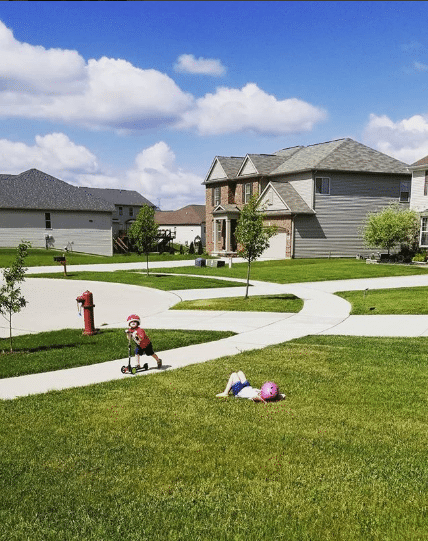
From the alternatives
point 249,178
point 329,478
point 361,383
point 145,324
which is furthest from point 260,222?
point 249,178

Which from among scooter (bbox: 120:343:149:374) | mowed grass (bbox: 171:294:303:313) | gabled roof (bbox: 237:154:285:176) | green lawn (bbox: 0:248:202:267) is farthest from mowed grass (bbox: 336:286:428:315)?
gabled roof (bbox: 237:154:285:176)

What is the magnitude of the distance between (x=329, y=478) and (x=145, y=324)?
364 inches

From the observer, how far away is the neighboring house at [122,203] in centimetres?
7238

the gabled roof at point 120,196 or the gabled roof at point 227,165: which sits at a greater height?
the gabled roof at point 227,165

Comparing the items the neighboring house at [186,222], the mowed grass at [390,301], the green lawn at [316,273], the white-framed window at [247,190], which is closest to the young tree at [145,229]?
the green lawn at [316,273]

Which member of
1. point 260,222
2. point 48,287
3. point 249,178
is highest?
point 249,178

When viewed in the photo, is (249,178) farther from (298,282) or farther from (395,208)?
(298,282)

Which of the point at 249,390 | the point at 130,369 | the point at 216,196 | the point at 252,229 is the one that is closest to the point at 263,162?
the point at 216,196

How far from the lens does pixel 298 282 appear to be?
78.1ft

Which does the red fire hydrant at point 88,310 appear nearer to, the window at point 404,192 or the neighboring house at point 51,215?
the window at point 404,192

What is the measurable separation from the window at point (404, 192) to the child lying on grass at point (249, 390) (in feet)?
130

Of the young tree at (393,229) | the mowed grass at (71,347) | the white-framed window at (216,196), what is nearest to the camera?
the mowed grass at (71,347)

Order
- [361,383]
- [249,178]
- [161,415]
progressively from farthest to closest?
[249,178] < [361,383] < [161,415]

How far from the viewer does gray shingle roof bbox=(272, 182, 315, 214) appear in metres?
39.4
